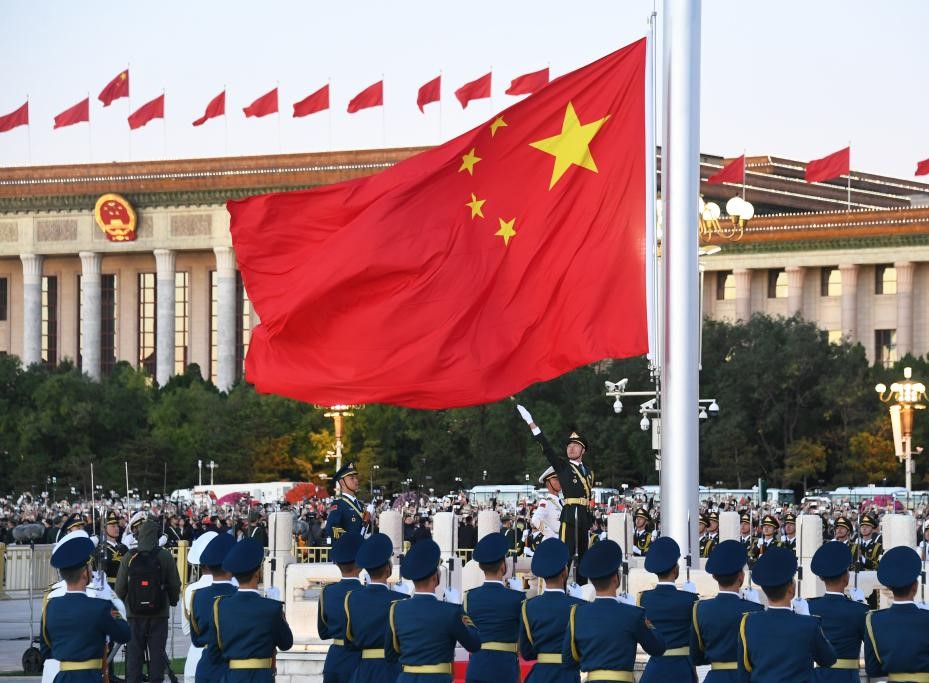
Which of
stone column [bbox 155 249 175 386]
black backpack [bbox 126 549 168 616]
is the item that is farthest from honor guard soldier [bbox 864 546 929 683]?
stone column [bbox 155 249 175 386]

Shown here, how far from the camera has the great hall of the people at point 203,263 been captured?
313ft

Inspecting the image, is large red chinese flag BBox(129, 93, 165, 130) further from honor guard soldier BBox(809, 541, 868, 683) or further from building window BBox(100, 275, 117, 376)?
honor guard soldier BBox(809, 541, 868, 683)

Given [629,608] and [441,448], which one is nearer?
[629,608]

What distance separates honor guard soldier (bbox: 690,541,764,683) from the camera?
13094 mm

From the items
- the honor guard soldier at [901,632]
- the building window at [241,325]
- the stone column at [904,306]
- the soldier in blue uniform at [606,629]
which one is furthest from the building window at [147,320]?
the honor guard soldier at [901,632]

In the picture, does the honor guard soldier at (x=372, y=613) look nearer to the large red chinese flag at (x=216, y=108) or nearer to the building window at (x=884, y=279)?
the large red chinese flag at (x=216, y=108)

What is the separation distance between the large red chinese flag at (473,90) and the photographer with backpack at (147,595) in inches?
1059

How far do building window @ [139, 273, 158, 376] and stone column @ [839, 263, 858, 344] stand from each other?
36.4 m

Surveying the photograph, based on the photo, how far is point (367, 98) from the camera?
64688mm

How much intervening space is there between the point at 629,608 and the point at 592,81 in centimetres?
897

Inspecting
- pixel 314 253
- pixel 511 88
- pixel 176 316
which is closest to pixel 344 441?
pixel 176 316

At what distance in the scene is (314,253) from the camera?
20.6 m

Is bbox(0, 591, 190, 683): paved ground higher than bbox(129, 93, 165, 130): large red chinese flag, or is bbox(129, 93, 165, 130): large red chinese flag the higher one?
bbox(129, 93, 165, 130): large red chinese flag

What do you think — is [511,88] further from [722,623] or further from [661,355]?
[722,623]
